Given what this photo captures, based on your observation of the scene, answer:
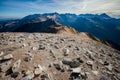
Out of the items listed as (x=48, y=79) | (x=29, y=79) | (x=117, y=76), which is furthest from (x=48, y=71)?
(x=117, y=76)

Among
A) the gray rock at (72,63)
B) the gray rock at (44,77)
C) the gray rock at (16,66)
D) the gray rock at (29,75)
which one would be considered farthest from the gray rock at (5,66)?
the gray rock at (72,63)

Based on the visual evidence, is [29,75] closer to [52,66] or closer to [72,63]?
[52,66]

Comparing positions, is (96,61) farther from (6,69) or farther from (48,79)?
(6,69)

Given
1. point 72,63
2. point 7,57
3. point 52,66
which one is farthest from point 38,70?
point 7,57

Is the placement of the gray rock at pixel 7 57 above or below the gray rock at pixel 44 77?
above

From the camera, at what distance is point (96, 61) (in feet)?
37.7

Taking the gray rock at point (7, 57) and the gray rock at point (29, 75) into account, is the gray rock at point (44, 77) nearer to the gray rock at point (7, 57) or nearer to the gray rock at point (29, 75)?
the gray rock at point (29, 75)

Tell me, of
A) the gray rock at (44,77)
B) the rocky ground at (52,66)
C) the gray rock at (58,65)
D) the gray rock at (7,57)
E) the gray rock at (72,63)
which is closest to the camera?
the gray rock at (44,77)

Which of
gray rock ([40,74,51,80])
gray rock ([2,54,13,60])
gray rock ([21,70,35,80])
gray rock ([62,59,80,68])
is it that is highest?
gray rock ([2,54,13,60])

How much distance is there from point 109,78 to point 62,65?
3400 mm

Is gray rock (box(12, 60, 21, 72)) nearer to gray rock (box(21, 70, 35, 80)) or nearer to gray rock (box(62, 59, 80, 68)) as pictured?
gray rock (box(21, 70, 35, 80))

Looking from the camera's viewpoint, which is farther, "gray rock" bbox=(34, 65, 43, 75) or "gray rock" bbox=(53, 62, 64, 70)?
"gray rock" bbox=(53, 62, 64, 70)

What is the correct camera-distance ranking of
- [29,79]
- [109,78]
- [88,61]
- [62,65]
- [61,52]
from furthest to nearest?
[61,52] < [88,61] < [62,65] < [109,78] < [29,79]

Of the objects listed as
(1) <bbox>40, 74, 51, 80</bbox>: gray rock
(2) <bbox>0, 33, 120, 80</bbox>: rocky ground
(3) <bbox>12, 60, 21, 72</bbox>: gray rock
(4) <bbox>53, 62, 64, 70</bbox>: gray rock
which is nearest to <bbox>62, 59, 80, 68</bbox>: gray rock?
(2) <bbox>0, 33, 120, 80</bbox>: rocky ground
